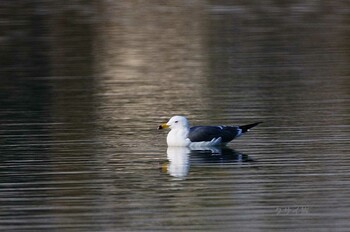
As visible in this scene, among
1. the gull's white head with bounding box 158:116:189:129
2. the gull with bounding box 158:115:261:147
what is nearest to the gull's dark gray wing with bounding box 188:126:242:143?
the gull with bounding box 158:115:261:147

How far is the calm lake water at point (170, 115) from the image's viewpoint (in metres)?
11.4

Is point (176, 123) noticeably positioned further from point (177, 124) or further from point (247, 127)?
point (247, 127)

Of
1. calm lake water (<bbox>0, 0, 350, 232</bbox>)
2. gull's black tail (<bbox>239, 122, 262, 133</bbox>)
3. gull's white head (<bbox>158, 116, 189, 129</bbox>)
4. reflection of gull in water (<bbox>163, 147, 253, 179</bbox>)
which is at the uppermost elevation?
gull's white head (<bbox>158, 116, 189, 129</bbox>)

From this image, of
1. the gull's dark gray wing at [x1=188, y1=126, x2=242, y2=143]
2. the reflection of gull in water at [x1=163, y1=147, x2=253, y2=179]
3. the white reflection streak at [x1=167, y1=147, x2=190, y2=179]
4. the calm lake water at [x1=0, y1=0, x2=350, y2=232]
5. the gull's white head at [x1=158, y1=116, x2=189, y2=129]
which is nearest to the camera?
the calm lake water at [x1=0, y1=0, x2=350, y2=232]

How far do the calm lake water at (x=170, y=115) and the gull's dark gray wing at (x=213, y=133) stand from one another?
173 millimetres

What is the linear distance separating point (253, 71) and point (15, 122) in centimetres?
655

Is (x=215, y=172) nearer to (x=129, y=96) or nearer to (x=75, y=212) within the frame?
(x=75, y=212)

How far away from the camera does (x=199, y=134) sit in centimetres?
1523

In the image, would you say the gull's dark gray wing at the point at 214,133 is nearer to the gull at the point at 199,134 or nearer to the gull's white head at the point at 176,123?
the gull at the point at 199,134

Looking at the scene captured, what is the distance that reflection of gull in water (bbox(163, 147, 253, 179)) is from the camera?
13.6m

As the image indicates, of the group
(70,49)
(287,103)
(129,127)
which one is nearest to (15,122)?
(129,127)

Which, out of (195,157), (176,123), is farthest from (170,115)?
(195,157)

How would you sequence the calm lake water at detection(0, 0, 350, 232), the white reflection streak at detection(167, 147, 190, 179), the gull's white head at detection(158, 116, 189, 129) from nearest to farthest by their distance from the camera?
the calm lake water at detection(0, 0, 350, 232)
the white reflection streak at detection(167, 147, 190, 179)
the gull's white head at detection(158, 116, 189, 129)

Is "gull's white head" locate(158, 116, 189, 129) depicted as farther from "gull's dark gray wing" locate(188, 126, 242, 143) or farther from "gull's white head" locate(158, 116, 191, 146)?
"gull's dark gray wing" locate(188, 126, 242, 143)
